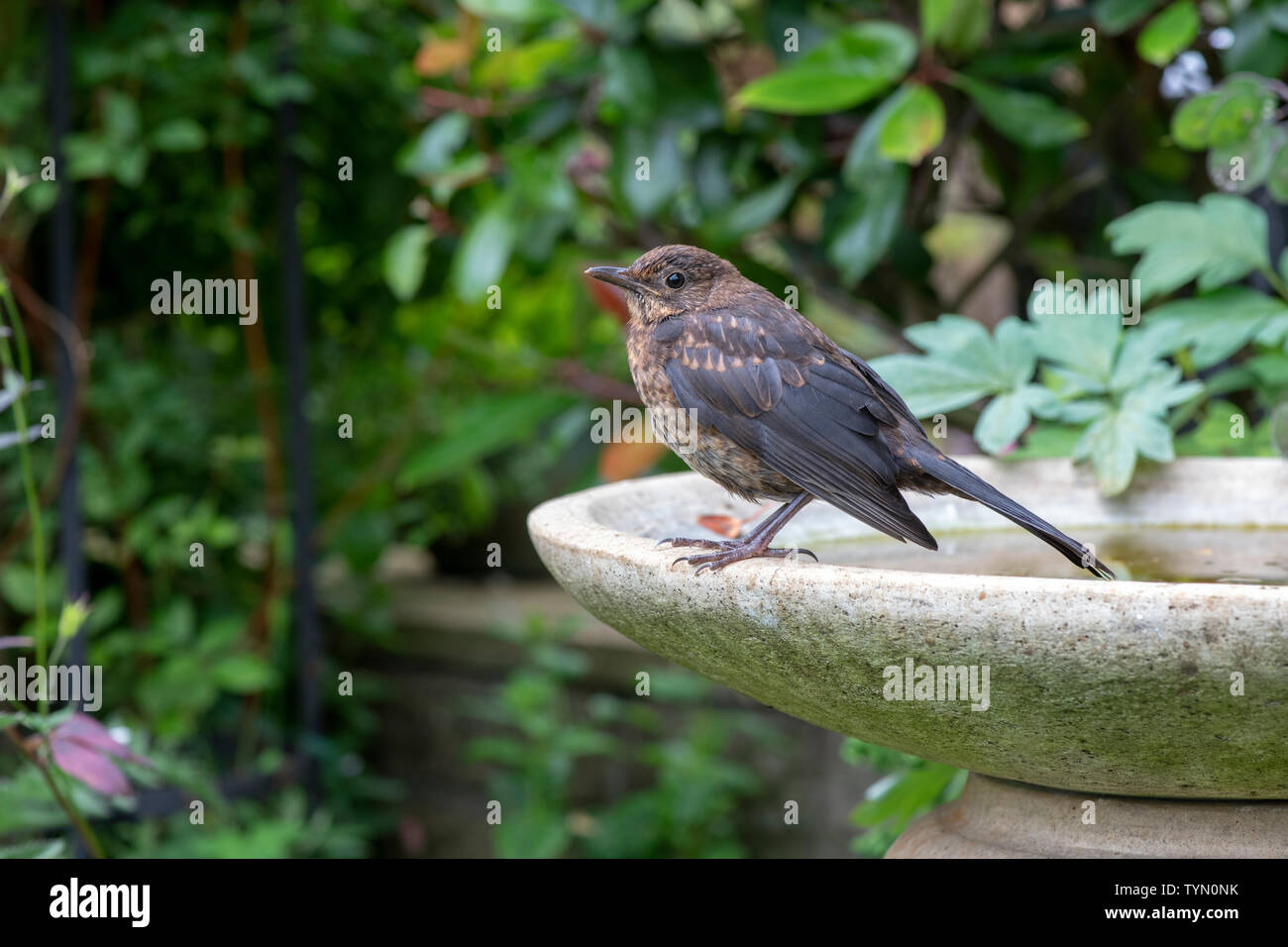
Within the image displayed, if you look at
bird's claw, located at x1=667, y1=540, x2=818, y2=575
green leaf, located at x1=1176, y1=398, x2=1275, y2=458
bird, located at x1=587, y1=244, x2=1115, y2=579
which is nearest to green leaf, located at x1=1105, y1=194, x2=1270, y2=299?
green leaf, located at x1=1176, y1=398, x2=1275, y2=458

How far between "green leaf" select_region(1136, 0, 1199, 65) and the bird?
1.15 meters

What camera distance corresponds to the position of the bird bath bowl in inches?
52.8

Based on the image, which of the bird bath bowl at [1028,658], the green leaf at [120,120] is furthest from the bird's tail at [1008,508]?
the green leaf at [120,120]

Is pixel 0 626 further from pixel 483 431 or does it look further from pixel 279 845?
pixel 483 431

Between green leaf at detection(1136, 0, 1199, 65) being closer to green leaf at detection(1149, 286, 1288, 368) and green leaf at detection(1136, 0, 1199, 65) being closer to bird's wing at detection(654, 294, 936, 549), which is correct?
green leaf at detection(1149, 286, 1288, 368)

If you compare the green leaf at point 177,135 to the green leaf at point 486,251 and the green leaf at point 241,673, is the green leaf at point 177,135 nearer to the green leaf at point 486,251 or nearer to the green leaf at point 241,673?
the green leaf at point 486,251

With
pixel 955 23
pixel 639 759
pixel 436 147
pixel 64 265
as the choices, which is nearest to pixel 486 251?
pixel 436 147

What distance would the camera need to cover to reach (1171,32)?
2.76m

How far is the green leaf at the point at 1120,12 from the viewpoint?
2.92 meters

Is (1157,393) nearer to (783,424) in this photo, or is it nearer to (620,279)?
(783,424)

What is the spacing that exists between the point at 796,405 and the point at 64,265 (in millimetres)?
2121

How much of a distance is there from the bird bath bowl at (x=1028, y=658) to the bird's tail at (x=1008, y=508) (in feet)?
0.39

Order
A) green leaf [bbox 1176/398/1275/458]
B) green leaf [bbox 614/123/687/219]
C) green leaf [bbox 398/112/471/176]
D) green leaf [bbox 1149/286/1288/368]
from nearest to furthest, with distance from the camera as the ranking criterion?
green leaf [bbox 1149/286/1288/368] → green leaf [bbox 1176/398/1275/458] → green leaf [bbox 614/123/687/219] → green leaf [bbox 398/112/471/176]

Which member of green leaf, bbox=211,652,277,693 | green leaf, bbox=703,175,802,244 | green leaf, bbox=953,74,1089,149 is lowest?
green leaf, bbox=211,652,277,693
